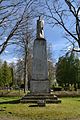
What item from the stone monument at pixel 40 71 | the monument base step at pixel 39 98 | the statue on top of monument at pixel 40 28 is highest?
the statue on top of monument at pixel 40 28

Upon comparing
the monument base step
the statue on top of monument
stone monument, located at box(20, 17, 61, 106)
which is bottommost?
the monument base step

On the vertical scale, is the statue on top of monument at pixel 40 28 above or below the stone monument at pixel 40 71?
above

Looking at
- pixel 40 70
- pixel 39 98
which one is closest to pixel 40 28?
pixel 40 70

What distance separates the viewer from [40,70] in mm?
28109

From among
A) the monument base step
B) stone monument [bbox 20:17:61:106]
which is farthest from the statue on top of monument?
→ the monument base step

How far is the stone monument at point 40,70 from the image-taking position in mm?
27641

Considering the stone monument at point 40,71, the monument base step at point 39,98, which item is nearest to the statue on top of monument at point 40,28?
the stone monument at point 40,71

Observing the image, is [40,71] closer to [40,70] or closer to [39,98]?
[40,70]

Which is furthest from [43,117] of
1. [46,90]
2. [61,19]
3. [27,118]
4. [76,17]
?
[46,90]

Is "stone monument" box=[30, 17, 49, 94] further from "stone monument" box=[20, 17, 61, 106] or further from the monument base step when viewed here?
the monument base step

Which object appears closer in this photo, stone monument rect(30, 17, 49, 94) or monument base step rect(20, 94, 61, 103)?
monument base step rect(20, 94, 61, 103)

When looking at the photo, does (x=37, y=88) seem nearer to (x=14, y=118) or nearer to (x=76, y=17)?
(x=76, y=17)

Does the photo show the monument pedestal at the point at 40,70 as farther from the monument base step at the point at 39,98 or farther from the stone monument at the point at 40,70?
the monument base step at the point at 39,98

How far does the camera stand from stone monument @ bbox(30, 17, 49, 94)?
27.6 m
